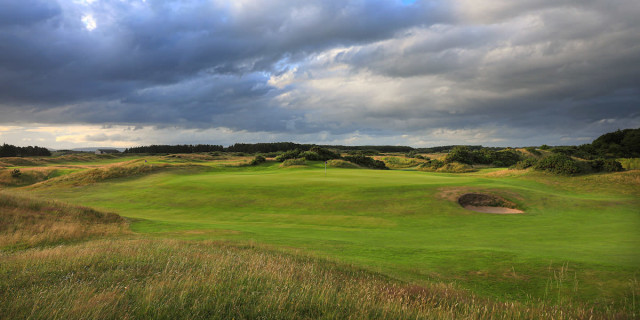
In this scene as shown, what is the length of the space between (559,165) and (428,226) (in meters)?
28.8

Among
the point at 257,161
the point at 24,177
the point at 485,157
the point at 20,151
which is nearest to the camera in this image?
the point at 24,177

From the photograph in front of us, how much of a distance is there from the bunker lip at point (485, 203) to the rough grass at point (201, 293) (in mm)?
20467

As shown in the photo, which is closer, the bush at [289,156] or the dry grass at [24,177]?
the dry grass at [24,177]

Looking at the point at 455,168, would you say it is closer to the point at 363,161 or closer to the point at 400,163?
the point at 363,161

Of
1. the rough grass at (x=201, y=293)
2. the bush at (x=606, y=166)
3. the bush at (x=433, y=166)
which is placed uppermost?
the bush at (x=606, y=166)

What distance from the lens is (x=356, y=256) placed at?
12.3 metres

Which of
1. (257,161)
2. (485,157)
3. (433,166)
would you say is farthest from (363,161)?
(485,157)

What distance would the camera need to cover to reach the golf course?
19.1 feet

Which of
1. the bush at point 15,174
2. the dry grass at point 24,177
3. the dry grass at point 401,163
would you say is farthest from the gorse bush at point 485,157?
the bush at point 15,174

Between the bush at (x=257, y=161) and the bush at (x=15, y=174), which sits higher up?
the bush at (x=257, y=161)

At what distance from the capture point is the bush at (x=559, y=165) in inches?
1511

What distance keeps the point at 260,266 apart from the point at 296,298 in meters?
2.83

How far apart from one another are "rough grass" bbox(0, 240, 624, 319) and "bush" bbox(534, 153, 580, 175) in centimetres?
3878

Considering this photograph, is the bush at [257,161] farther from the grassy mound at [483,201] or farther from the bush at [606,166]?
the bush at [606,166]
